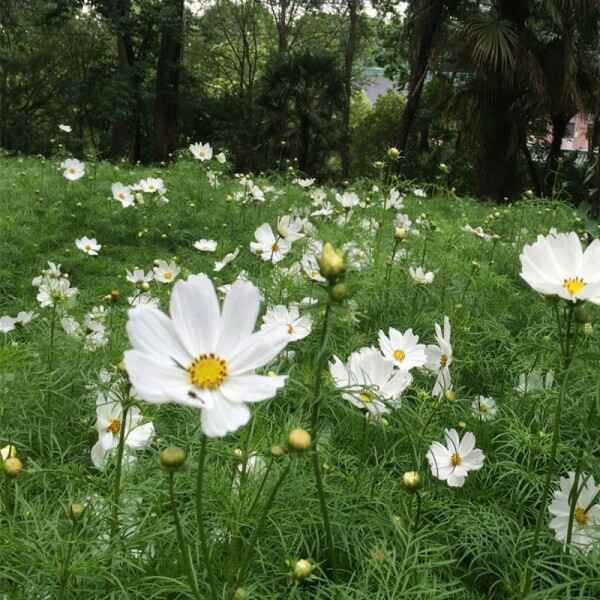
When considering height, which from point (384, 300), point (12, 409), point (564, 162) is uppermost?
point (564, 162)

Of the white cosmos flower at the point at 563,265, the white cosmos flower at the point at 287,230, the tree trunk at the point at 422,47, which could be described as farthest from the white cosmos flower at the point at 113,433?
the tree trunk at the point at 422,47

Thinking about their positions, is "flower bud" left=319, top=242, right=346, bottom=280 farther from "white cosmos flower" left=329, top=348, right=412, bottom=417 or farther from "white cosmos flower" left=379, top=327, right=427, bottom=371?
"white cosmos flower" left=379, top=327, right=427, bottom=371

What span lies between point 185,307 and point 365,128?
66.2ft

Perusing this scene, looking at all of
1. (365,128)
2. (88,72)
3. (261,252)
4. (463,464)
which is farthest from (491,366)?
(365,128)

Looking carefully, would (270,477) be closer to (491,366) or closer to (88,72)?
(491,366)

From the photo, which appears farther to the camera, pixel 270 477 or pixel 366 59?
pixel 366 59

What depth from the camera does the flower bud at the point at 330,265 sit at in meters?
0.94

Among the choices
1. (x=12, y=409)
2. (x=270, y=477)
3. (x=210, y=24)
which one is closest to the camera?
(x=270, y=477)

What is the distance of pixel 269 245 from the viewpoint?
2844 mm

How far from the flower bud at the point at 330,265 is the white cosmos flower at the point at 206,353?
0.37ft

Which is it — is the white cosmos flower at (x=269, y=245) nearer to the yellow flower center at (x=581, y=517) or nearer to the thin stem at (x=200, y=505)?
the yellow flower center at (x=581, y=517)

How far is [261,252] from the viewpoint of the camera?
293 cm

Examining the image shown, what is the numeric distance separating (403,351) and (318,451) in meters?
0.72

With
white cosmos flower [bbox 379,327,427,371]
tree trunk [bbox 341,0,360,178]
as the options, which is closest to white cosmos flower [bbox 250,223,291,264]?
white cosmos flower [bbox 379,327,427,371]
